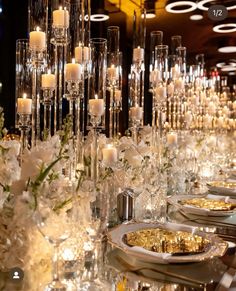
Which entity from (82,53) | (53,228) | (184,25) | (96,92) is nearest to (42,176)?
(53,228)

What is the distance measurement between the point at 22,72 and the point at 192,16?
4.65 m

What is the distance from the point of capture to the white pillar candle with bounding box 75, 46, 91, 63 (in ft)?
6.49

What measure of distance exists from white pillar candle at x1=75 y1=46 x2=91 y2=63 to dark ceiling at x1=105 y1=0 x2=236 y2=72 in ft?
12.0

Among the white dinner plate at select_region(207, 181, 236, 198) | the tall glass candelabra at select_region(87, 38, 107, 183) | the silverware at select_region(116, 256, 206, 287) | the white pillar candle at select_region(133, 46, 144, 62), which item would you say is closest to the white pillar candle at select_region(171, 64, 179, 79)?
the white pillar candle at select_region(133, 46, 144, 62)

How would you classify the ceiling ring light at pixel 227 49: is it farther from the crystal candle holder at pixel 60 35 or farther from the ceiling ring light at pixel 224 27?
the crystal candle holder at pixel 60 35

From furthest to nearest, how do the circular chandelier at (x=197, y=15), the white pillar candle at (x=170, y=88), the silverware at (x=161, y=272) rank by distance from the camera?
the circular chandelier at (x=197, y=15)
the white pillar candle at (x=170, y=88)
the silverware at (x=161, y=272)

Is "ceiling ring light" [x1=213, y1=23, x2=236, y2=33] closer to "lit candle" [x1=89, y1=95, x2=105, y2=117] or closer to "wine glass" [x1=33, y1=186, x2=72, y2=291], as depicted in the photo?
"lit candle" [x1=89, y1=95, x2=105, y2=117]

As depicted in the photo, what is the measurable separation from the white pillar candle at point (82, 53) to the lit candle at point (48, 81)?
0.22 m

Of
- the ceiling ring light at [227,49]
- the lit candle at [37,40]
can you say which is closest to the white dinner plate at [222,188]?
the lit candle at [37,40]

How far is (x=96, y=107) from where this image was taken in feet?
6.00

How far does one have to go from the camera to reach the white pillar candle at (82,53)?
6.49 feet

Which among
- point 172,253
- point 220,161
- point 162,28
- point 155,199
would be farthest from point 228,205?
point 162,28

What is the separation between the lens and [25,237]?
1.02 meters

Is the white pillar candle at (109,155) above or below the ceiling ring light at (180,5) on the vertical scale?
below
